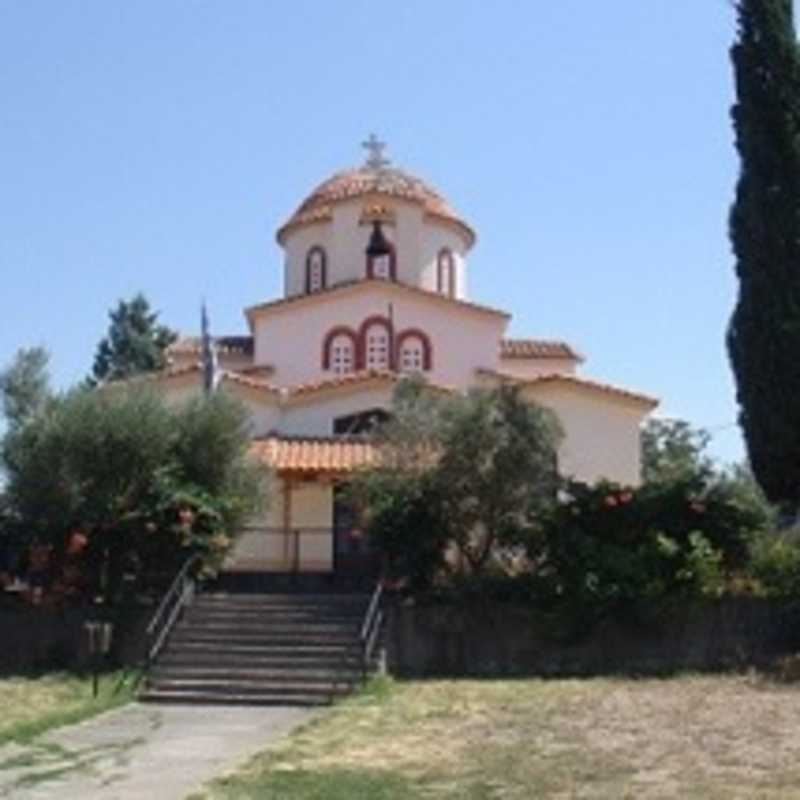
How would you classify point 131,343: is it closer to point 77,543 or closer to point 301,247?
point 301,247

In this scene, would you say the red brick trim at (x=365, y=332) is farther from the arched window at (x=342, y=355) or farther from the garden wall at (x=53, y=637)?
the garden wall at (x=53, y=637)

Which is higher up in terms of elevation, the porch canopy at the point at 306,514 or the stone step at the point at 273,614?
the porch canopy at the point at 306,514

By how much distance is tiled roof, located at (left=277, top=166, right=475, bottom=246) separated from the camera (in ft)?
141

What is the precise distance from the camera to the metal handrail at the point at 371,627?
2210 centimetres

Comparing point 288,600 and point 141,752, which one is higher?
point 288,600

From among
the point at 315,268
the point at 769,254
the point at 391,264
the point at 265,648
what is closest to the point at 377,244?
the point at 391,264

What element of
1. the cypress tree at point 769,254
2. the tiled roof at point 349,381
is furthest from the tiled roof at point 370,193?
the cypress tree at point 769,254

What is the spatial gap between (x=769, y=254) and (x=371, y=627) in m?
9.57

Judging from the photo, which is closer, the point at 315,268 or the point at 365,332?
the point at 365,332

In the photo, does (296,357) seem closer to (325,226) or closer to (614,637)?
(325,226)

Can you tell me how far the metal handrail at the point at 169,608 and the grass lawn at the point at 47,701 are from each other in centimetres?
78

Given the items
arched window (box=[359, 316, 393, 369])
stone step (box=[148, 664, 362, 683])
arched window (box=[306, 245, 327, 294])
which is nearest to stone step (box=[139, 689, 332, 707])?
stone step (box=[148, 664, 362, 683])

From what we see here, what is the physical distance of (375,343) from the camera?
41.1m

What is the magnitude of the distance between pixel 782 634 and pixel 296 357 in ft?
66.9
